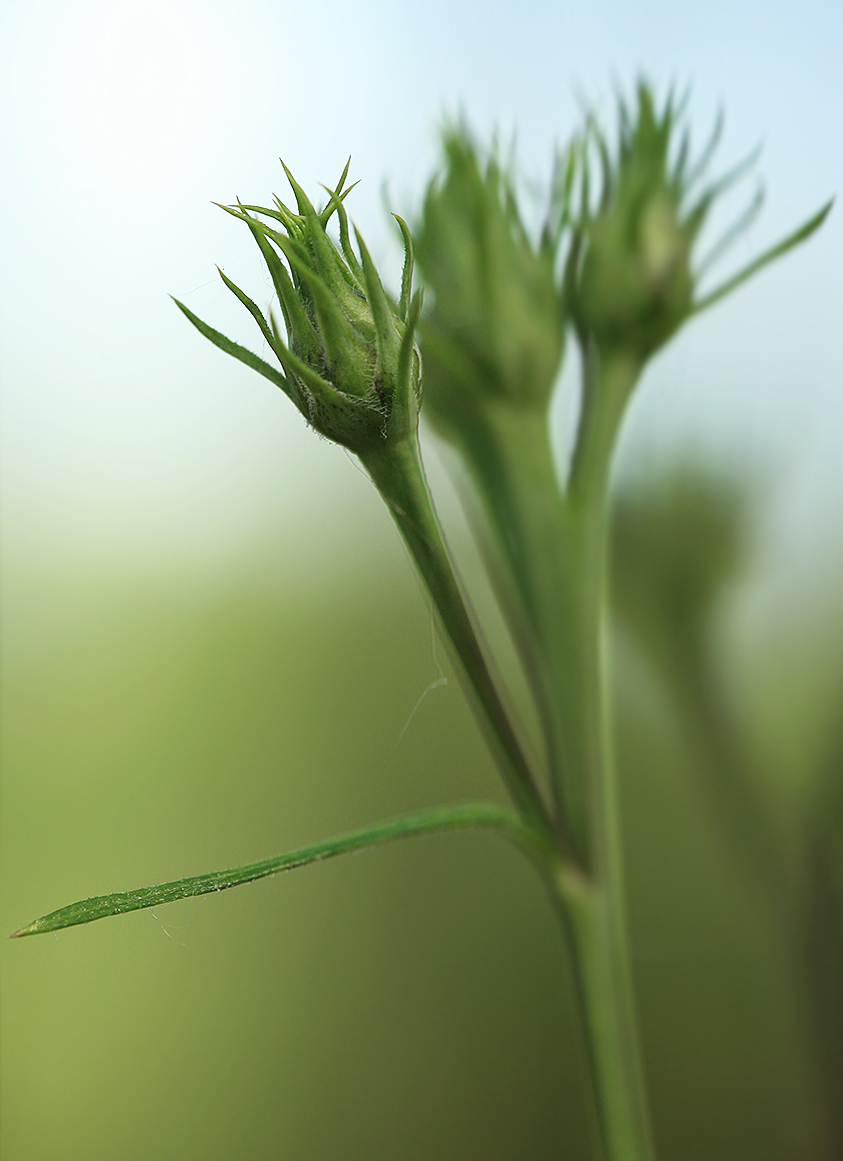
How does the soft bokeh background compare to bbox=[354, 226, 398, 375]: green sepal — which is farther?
the soft bokeh background

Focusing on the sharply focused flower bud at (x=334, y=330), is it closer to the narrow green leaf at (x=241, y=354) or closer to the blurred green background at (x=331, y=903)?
the narrow green leaf at (x=241, y=354)

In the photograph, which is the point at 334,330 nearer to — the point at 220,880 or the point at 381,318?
the point at 381,318

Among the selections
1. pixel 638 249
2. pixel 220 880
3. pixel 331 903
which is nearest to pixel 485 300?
pixel 638 249

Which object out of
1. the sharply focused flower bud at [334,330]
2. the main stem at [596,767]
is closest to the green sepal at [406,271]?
the sharply focused flower bud at [334,330]

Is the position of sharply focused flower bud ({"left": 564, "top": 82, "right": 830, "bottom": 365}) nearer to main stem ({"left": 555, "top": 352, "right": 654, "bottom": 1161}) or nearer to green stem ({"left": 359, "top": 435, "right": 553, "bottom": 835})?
main stem ({"left": 555, "top": 352, "right": 654, "bottom": 1161})

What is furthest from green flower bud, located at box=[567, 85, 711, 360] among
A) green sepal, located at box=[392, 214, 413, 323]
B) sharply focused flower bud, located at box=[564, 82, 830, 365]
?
green sepal, located at box=[392, 214, 413, 323]

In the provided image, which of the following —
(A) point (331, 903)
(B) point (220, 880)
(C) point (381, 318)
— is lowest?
(A) point (331, 903)

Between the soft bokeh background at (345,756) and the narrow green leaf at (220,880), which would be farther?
the soft bokeh background at (345,756)
